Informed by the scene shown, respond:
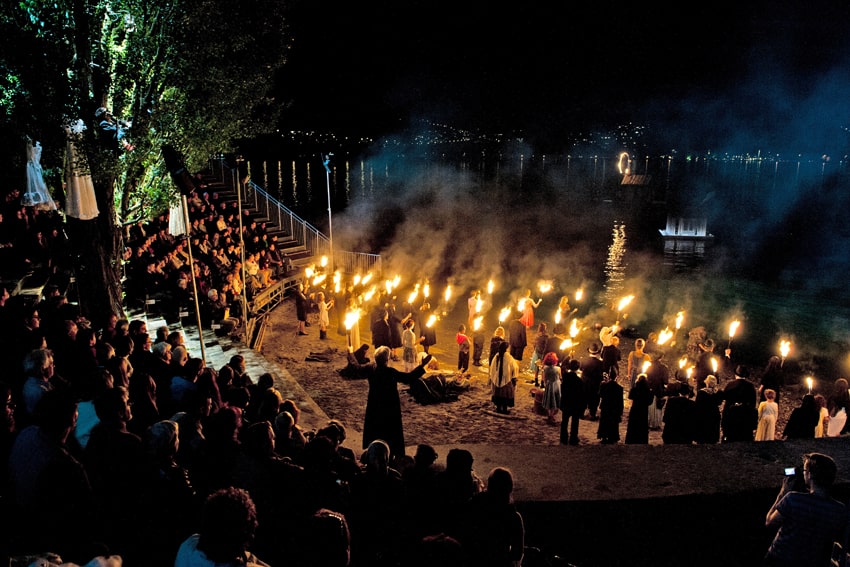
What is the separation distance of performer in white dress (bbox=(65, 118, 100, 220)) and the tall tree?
0.13 m

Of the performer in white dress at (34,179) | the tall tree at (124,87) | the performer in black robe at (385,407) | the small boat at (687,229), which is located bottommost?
the small boat at (687,229)

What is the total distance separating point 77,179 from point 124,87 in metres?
1.87

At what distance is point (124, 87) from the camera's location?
1040cm

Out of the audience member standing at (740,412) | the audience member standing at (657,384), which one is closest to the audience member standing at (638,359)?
the audience member standing at (657,384)

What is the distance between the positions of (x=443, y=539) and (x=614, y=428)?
7.09m

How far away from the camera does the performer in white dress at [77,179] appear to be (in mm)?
10055

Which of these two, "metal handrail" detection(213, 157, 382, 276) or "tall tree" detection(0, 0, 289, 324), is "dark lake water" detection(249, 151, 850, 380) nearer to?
"metal handrail" detection(213, 157, 382, 276)

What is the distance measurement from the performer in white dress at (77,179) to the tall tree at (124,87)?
0.42ft

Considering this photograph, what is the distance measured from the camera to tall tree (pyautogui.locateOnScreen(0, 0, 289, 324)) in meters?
9.50

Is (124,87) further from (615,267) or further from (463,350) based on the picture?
(615,267)

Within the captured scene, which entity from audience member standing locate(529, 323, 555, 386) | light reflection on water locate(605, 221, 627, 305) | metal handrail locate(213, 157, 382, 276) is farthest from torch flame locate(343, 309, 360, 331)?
light reflection on water locate(605, 221, 627, 305)

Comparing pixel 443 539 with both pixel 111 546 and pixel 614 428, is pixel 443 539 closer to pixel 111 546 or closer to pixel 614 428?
pixel 111 546

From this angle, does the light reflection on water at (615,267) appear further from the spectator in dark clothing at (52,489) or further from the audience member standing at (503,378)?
the spectator in dark clothing at (52,489)

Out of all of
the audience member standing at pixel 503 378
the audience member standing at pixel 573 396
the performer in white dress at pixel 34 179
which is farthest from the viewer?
the audience member standing at pixel 503 378
